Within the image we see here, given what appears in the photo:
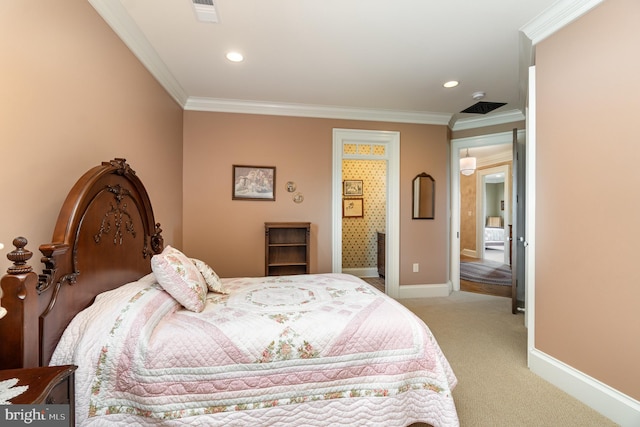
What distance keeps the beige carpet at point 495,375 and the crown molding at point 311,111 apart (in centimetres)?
261

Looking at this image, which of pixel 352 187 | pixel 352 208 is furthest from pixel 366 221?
pixel 352 187

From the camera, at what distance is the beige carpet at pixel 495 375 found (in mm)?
1622

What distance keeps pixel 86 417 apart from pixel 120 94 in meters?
1.97

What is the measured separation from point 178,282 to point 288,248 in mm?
2038

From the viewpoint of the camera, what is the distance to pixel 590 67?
1706 millimetres

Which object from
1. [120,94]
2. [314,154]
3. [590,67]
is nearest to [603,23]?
[590,67]

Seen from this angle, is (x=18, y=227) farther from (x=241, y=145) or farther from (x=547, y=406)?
(x=547, y=406)

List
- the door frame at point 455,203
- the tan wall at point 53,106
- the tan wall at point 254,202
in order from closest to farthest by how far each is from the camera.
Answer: the tan wall at point 53,106, the tan wall at point 254,202, the door frame at point 455,203

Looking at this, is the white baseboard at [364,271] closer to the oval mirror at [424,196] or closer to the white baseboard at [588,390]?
the oval mirror at [424,196]

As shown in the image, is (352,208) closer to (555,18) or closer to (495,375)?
(495,375)

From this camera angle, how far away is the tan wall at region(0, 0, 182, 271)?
1.14 metres

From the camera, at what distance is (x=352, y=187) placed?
17.7 feet

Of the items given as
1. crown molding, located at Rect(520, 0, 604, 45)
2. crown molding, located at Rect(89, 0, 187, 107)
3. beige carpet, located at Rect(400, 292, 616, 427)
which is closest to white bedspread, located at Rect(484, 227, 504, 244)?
beige carpet, located at Rect(400, 292, 616, 427)

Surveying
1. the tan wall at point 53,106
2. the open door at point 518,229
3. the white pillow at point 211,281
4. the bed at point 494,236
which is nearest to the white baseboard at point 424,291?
the open door at point 518,229
